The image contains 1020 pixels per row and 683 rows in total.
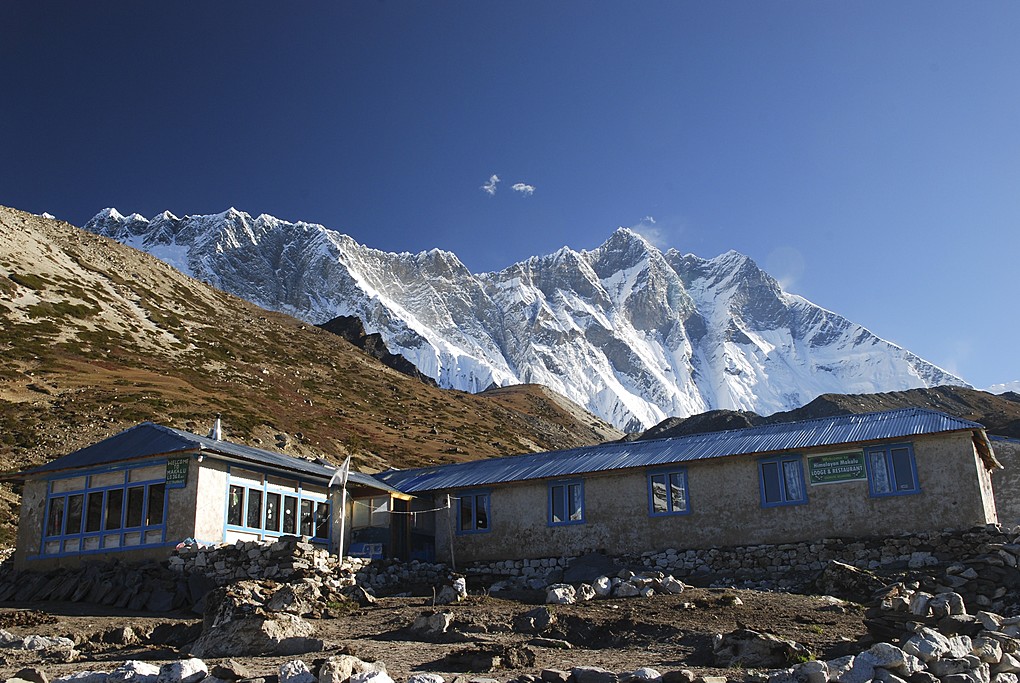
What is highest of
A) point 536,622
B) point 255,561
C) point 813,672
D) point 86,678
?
point 255,561

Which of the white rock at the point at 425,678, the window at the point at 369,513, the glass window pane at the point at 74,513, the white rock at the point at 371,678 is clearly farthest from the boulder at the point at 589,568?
the white rock at the point at 371,678

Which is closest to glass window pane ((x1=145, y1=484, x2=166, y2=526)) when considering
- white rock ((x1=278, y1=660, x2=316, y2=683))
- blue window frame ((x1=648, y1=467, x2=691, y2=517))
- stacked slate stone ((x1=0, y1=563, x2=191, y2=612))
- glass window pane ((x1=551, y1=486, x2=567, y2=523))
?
stacked slate stone ((x1=0, y1=563, x2=191, y2=612))

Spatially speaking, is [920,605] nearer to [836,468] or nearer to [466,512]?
[836,468]

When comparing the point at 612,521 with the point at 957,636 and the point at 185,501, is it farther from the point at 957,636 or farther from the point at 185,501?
the point at 957,636

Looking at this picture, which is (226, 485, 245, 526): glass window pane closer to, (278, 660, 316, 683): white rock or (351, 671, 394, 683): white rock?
(278, 660, 316, 683): white rock

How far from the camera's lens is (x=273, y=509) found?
79.7ft

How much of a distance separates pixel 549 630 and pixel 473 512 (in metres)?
13.2

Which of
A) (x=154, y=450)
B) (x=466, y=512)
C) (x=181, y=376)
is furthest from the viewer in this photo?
(x=181, y=376)

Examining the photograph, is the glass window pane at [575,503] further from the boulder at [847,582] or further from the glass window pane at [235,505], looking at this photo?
the glass window pane at [235,505]

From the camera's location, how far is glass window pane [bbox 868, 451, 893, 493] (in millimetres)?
22375

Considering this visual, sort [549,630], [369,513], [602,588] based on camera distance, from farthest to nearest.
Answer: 1. [369,513]
2. [602,588]
3. [549,630]

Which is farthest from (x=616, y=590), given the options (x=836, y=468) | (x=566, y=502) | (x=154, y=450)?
(x=154, y=450)

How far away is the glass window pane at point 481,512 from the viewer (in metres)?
27.1

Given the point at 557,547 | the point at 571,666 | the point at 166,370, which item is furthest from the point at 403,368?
the point at 571,666
